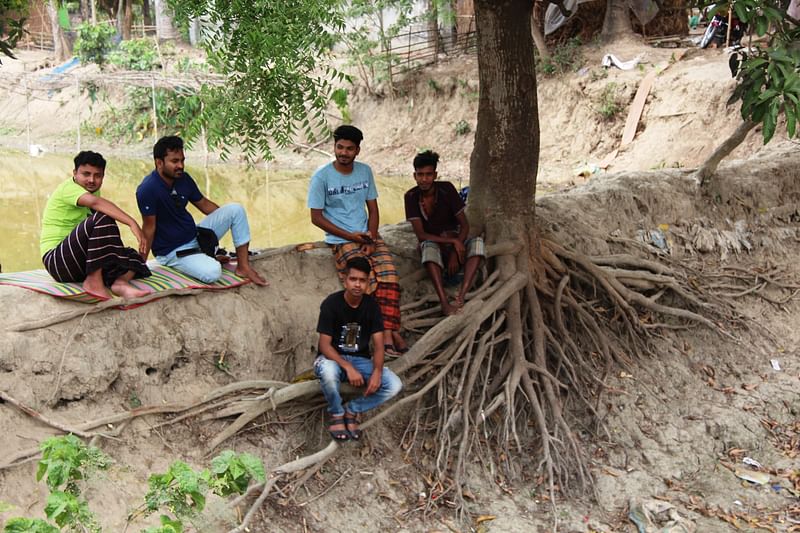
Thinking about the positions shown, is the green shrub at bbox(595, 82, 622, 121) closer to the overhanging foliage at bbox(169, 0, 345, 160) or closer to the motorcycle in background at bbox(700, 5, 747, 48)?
the motorcycle in background at bbox(700, 5, 747, 48)

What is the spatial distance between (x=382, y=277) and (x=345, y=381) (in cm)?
99

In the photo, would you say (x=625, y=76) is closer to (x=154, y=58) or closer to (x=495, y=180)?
(x=495, y=180)

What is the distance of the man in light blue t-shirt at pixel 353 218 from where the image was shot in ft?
16.4

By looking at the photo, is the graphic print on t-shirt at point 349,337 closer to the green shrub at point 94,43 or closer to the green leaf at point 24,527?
the green leaf at point 24,527

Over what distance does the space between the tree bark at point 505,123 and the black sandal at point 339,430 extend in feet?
6.97

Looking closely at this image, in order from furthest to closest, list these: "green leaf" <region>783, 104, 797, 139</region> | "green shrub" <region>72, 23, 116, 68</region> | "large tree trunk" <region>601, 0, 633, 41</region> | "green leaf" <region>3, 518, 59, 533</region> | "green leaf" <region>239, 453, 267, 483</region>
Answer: "green shrub" <region>72, 23, 116, 68</region>
"large tree trunk" <region>601, 0, 633, 41</region>
"green leaf" <region>783, 104, 797, 139</region>
"green leaf" <region>239, 453, 267, 483</region>
"green leaf" <region>3, 518, 59, 533</region>

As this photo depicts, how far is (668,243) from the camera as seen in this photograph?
738 centimetres

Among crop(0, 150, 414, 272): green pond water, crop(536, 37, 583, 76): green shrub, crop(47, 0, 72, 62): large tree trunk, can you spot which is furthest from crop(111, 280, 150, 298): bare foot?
crop(47, 0, 72, 62): large tree trunk

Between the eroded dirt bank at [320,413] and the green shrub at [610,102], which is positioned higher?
the green shrub at [610,102]

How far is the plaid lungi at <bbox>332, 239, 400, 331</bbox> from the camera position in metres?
5.05

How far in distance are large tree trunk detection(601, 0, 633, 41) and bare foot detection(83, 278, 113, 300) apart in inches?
660

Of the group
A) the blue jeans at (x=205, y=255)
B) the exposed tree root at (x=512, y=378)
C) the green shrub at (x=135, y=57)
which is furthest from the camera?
the green shrub at (x=135, y=57)

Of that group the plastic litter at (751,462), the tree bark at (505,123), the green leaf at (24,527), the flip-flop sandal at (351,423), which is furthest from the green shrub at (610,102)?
the green leaf at (24,527)

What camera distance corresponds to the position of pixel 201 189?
17109 millimetres
